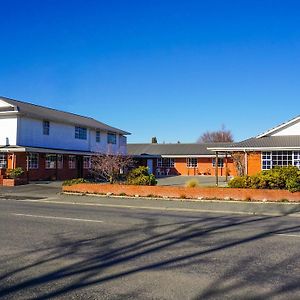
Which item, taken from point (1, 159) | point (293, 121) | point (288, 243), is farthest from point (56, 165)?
point (288, 243)

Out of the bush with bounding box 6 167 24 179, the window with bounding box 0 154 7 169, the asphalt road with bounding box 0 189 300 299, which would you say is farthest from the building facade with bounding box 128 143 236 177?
the asphalt road with bounding box 0 189 300 299

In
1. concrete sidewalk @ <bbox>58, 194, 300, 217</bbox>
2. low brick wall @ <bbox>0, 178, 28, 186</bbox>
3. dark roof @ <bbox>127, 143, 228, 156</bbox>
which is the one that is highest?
dark roof @ <bbox>127, 143, 228, 156</bbox>

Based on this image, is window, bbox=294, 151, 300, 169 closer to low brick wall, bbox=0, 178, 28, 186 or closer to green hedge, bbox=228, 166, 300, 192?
green hedge, bbox=228, 166, 300, 192

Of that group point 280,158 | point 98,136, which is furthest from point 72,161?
point 280,158

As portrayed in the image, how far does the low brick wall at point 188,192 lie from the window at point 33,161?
Answer: 34.7 feet

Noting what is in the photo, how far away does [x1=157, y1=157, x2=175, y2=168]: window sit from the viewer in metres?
54.5

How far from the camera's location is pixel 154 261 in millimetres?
7688

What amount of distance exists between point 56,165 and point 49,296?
32.9 m

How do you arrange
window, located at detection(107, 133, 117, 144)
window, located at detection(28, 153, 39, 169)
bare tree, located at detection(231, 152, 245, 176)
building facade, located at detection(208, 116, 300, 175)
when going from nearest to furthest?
building facade, located at detection(208, 116, 300, 175)
bare tree, located at detection(231, 152, 245, 176)
window, located at detection(28, 153, 39, 169)
window, located at detection(107, 133, 117, 144)

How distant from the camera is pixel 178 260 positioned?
25.5 ft

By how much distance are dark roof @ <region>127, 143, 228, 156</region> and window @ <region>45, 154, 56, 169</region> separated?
62.3 feet

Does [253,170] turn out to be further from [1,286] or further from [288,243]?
[1,286]

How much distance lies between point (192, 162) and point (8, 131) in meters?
25.7

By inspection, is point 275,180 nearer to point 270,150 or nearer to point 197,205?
point 197,205
